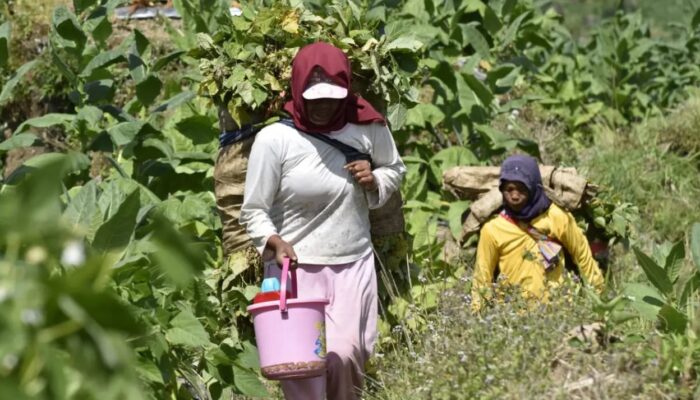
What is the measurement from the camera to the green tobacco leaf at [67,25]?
21.7 feet

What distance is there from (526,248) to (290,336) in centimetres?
163

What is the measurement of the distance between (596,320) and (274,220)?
53.5 inches

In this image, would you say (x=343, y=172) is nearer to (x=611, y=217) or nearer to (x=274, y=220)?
(x=274, y=220)

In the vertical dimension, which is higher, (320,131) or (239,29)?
(239,29)

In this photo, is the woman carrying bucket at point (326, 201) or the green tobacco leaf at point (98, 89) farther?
the green tobacco leaf at point (98, 89)

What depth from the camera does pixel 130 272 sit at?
453 centimetres

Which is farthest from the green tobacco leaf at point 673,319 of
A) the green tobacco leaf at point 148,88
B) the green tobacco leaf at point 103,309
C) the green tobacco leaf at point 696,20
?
the green tobacco leaf at point 696,20

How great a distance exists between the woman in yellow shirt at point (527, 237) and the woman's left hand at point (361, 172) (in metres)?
1.05

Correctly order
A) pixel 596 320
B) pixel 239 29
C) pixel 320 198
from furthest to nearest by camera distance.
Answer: pixel 239 29 < pixel 320 198 < pixel 596 320

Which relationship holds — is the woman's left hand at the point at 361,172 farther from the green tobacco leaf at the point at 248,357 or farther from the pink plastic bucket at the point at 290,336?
the green tobacco leaf at the point at 248,357

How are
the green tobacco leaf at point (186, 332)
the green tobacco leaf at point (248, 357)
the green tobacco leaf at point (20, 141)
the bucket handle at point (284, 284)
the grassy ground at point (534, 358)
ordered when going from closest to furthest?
the grassy ground at point (534, 358)
the green tobacco leaf at point (186, 332)
the bucket handle at point (284, 284)
the green tobacco leaf at point (248, 357)
the green tobacco leaf at point (20, 141)

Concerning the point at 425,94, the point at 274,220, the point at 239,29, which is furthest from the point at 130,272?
the point at 425,94

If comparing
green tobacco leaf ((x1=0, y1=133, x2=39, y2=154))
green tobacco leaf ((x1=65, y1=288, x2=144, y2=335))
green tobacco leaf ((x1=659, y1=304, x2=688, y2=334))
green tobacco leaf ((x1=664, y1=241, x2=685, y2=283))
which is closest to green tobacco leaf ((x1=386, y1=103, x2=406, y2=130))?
green tobacco leaf ((x1=664, y1=241, x2=685, y2=283))

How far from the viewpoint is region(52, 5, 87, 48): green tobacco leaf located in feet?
21.7
